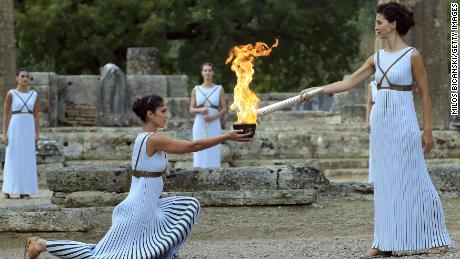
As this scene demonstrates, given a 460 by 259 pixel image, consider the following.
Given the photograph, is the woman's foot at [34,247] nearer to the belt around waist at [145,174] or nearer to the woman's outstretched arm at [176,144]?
the belt around waist at [145,174]

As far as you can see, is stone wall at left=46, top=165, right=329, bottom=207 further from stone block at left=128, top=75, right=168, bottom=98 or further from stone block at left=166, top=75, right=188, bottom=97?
stone block at left=166, top=75, right=188, bottom=97

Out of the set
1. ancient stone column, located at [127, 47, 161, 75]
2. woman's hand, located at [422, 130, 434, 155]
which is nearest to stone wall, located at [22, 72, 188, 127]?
ancient stone column, located at [127, 47, 161, 75]

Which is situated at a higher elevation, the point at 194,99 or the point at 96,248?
the point at 194,99

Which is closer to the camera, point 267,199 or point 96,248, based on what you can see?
point 96,248

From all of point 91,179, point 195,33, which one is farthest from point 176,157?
point 195,33

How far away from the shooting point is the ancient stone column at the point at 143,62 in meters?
28.7

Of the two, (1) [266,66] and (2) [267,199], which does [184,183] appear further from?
(1) [266,66]

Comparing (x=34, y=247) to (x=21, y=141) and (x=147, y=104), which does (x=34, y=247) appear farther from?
(x=21, y=141)

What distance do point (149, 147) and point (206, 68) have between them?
21.5ft

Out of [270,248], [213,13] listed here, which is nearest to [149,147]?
[270,248]

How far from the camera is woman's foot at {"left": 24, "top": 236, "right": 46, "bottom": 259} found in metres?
7.84

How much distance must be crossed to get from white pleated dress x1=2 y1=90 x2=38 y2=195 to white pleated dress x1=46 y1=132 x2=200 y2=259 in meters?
6.85

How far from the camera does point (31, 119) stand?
14.8m

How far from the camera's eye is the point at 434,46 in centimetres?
1816
